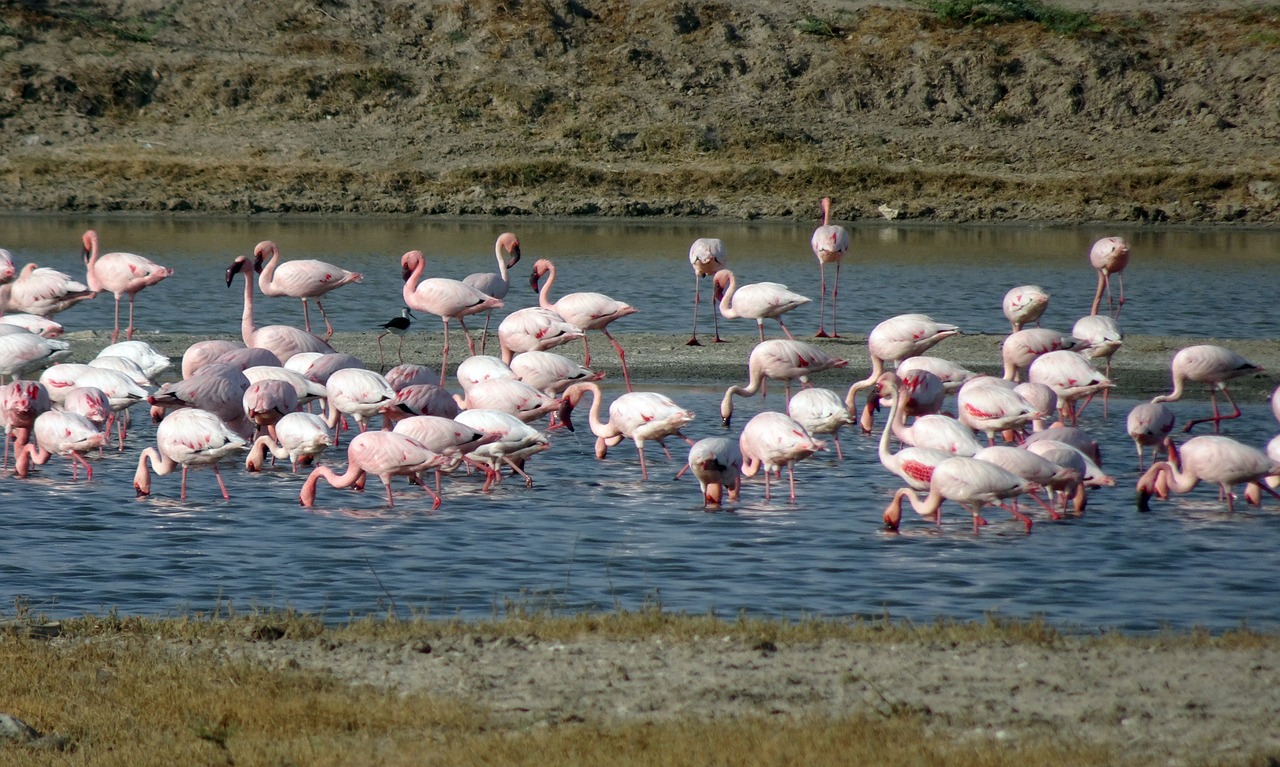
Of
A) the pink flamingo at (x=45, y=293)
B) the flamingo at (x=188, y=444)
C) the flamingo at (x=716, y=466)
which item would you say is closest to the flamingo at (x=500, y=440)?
the flamingo at (x=716, y=466)

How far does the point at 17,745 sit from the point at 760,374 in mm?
8466

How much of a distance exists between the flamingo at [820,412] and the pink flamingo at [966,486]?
1809mm

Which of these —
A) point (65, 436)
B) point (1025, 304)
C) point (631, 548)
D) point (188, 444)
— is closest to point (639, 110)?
point (1025, 304)

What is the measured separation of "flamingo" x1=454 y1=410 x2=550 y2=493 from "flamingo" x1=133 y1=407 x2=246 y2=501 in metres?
1.41

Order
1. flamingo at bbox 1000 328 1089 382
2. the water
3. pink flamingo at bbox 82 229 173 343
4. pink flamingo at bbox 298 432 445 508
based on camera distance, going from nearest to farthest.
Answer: the water → pink flamingo at bbox 298 432 445 508 → flamingo at bbox 1000 328 1089 382 → pink flamingo at bbox 82 229 173 343

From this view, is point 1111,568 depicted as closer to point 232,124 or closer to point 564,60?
point 232,124

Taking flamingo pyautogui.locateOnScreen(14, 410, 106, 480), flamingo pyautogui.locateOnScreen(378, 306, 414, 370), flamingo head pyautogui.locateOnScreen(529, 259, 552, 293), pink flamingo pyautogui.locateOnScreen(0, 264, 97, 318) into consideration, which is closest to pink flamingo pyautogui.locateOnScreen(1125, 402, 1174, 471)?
flamingo pyautogui.locateOnScreen(378, 306, 414, 370)

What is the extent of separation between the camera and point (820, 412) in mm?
10891

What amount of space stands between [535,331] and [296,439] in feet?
12.2

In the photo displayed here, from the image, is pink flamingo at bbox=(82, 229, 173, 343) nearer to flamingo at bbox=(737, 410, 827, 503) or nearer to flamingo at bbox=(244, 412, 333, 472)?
flamingo at bbox=(244, 412, 333, 472)

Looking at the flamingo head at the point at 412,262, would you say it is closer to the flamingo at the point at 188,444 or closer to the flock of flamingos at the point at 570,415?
the flock of flamingos at the point at 570,415

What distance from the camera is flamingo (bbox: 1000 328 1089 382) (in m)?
13.2

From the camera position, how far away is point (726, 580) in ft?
26.6

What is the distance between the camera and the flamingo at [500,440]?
10297 mm
